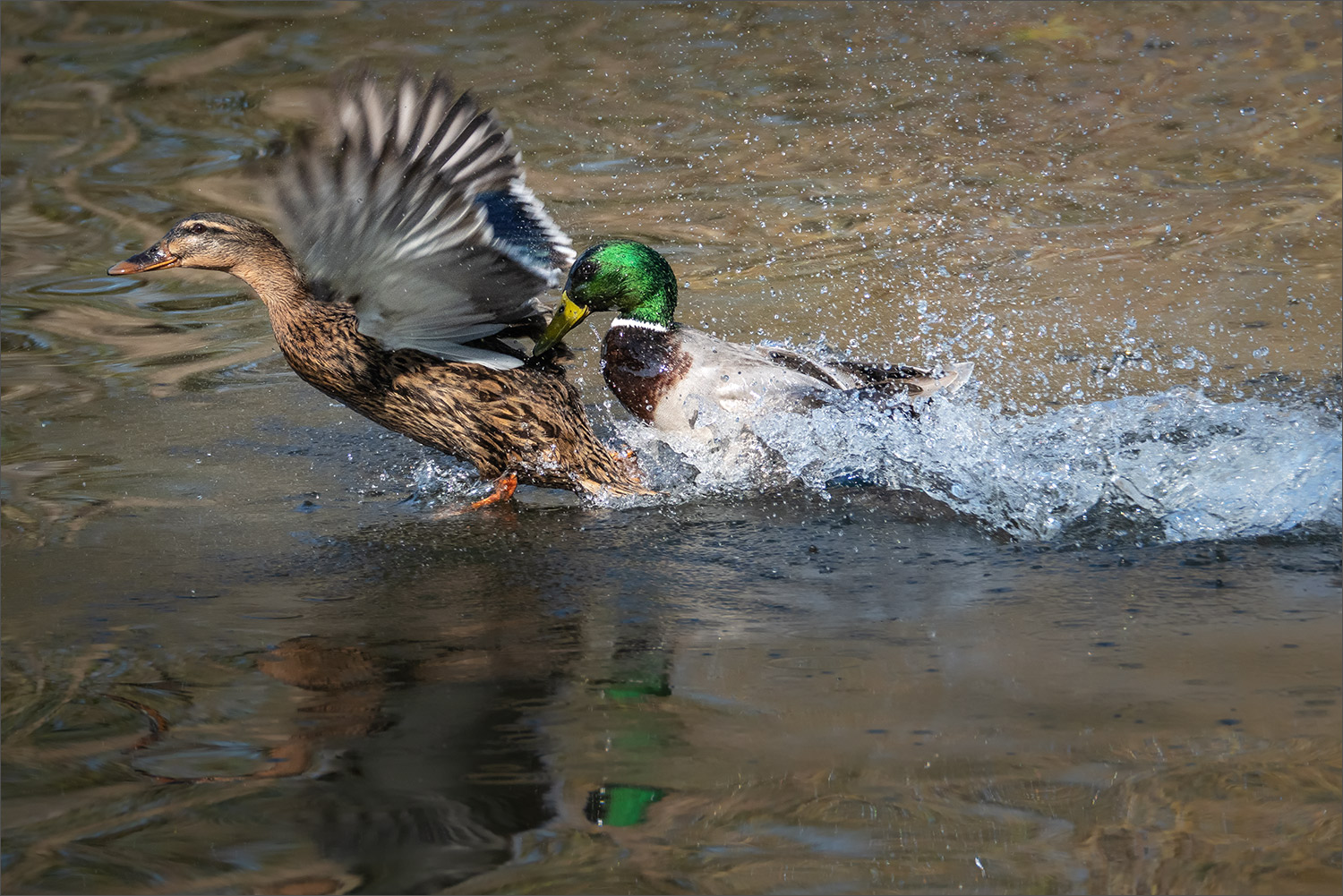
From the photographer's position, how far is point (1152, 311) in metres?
5.73

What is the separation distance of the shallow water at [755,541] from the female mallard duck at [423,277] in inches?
9.6

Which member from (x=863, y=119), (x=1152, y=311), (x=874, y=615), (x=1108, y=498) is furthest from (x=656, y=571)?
(x=863, y=119)

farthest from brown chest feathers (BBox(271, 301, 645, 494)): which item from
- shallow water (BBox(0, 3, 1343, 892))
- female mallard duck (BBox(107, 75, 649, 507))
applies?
shallow water (BBox(0, 3, 1343, 892))

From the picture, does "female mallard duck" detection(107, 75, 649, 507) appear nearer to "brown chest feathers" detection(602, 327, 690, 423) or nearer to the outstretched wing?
the outstretched wing

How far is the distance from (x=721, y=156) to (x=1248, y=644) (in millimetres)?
5094

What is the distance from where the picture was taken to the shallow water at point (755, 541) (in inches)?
91.0

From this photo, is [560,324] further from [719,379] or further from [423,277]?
[423,277]

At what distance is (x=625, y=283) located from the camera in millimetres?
4465

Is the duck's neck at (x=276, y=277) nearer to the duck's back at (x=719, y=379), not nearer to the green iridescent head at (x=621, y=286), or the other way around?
the green iridescent head at (x=621, y=286)

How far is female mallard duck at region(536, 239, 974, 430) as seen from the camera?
14.1 feet

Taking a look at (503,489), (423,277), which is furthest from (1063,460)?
(423,277)

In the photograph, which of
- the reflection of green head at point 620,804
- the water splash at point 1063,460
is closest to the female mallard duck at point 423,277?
the water splash at point 1063,460

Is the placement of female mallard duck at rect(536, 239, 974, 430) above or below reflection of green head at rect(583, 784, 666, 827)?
above

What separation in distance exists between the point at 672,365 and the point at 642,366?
0.34ft
